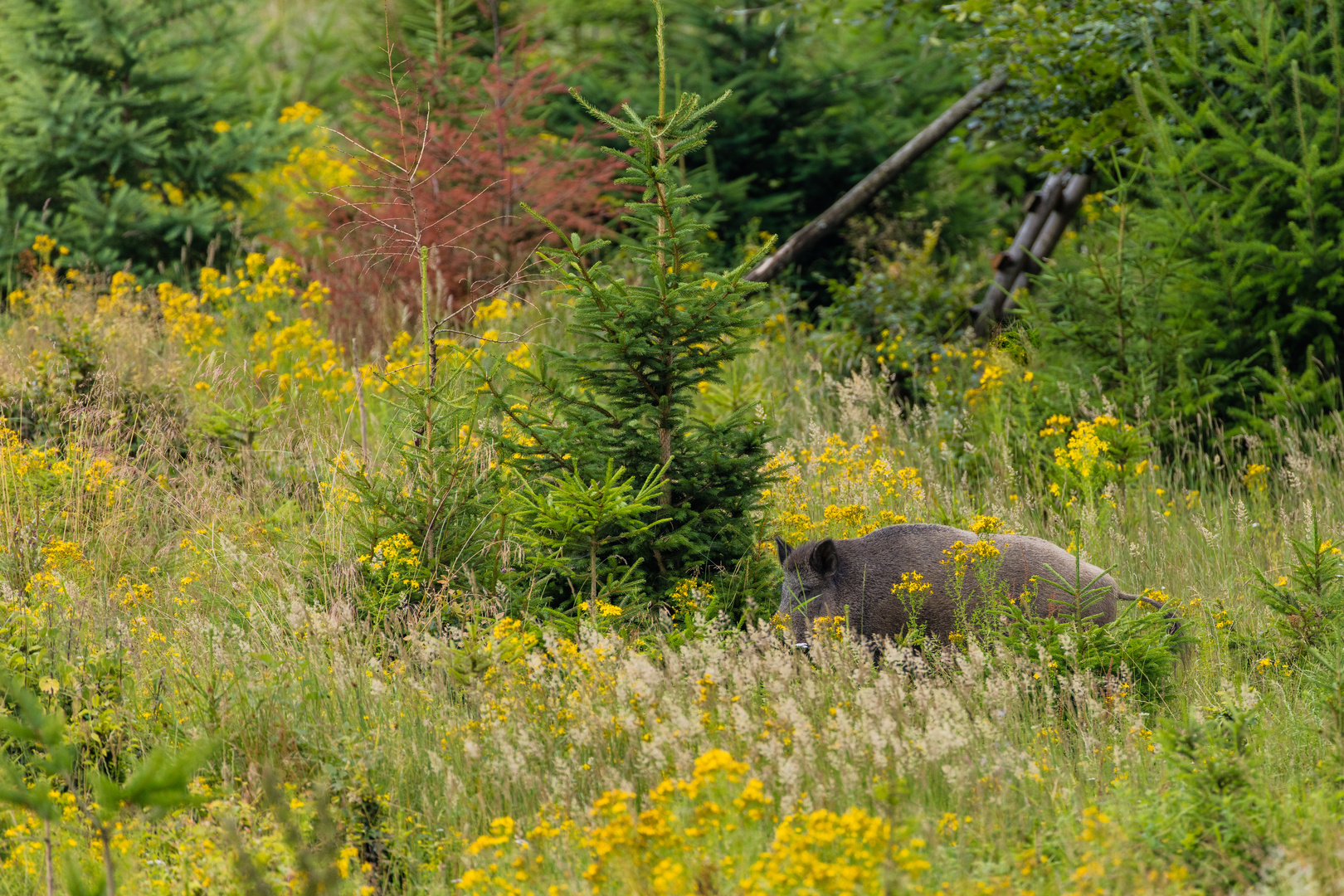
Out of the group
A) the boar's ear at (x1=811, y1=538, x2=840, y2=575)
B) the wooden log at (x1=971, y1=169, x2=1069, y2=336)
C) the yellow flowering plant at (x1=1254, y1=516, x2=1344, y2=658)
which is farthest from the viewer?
the wooden log at (x1=971, y1=169, x2=1069, y2=336)

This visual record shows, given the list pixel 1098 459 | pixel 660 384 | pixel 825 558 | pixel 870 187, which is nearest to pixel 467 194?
pixel 870 187

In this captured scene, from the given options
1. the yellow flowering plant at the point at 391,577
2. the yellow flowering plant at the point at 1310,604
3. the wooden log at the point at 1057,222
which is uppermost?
the wooden log at the point at 1057,222

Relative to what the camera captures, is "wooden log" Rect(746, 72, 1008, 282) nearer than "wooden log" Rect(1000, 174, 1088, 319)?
No

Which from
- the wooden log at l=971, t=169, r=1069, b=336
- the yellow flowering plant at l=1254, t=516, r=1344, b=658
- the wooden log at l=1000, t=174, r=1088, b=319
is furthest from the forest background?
the wooden log at l=1000, t=174, r=1088, b=319

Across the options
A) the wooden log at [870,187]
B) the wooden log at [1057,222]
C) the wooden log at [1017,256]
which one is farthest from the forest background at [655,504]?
the wooden log at [1057,222]

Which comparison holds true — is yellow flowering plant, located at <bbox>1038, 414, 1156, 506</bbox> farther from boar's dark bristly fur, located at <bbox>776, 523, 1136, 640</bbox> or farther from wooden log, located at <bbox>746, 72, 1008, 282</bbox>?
wooden log, located at <bbox>746, 72, 1008, 282</bbox>

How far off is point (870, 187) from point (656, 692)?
761 cm

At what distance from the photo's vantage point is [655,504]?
4.81 m

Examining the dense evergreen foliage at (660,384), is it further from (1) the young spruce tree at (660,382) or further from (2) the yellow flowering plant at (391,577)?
(2) the yellow flowering plant at (391,577)

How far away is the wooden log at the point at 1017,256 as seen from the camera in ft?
30.3

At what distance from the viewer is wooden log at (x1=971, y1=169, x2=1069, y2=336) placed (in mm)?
9250

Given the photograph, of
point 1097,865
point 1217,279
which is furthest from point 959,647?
point 1217,279

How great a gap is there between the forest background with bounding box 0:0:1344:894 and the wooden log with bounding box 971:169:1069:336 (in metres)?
0.21

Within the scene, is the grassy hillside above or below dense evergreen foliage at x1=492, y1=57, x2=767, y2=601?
below
